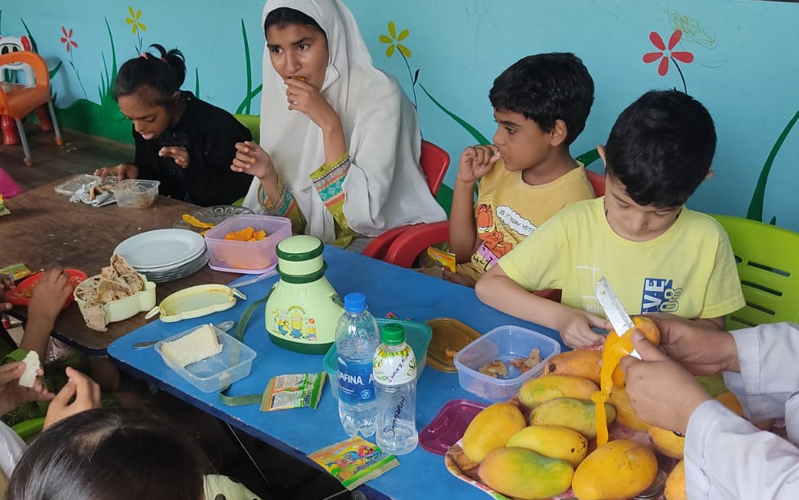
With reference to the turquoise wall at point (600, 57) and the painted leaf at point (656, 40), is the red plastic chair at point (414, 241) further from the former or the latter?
the painted leaf at point (656, 40)

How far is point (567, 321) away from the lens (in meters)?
1.56

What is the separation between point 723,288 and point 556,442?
0.87m

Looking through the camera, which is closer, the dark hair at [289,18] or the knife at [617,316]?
the knife at [617,316]

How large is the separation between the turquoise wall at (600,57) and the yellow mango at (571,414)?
6.81 ft

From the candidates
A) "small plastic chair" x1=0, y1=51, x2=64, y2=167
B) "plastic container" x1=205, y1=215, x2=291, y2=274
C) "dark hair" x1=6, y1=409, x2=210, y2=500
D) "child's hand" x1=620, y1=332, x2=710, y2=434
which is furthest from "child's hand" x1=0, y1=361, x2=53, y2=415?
"small plastic chair" x1=0, y1=51, x2=64, y2=167

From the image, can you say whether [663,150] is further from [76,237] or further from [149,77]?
[149,77]

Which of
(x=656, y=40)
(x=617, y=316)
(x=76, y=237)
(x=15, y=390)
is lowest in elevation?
(x=15, y=390)

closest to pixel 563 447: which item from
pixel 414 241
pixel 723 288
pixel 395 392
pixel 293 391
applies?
pixel 395 392

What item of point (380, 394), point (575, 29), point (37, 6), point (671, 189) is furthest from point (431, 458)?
point (37, 6)

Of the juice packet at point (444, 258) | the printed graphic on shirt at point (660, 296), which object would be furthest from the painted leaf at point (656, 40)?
the printed graphic on shirt at point (660, 296)

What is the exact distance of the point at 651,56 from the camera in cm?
296

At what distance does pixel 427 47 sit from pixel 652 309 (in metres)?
2.40

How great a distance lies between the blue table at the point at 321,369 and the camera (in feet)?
4.05

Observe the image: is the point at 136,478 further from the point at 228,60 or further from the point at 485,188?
the point at 228,60
